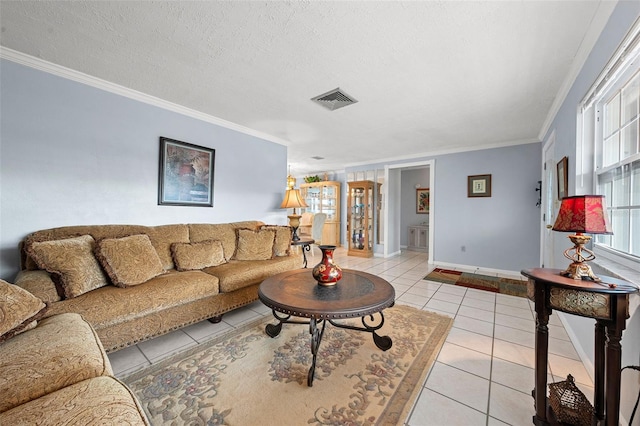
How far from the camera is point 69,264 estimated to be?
1846 mm

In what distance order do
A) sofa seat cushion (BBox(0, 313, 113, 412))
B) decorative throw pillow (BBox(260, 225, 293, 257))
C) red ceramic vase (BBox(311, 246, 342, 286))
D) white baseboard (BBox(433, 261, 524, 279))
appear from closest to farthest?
1. sofa seat cushion (BBox(0, 313, 113, 412))
2. red ceramic vase (BBox(311, 246, 342, 286))
3. decorative throw pillow (BBox(260, 225, 293, 257))
4. white baseboard (BBox(433, 261, 524, 279))

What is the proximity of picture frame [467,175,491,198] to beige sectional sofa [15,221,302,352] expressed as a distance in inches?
154

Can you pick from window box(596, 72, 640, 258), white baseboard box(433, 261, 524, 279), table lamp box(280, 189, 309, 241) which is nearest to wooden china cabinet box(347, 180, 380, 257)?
white baseboard box(433, 261, 524, 279)

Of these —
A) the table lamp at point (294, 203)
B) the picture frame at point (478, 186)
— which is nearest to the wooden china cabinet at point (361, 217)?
the picture frame at point (478, 186)

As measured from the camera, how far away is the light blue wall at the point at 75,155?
2037 mm

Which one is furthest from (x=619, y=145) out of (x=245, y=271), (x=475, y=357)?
(x=245, y=271)

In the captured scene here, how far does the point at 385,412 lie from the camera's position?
A: 1.38m

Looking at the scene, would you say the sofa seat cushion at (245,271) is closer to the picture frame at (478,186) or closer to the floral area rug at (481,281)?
the floral area rug at (481,281)

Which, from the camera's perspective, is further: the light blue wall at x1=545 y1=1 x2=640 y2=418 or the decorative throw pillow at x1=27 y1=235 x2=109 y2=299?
the decorative throw pillow at x1=27 y1=235 x2=109 y2=299

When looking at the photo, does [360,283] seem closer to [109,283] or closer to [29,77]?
[109,283]

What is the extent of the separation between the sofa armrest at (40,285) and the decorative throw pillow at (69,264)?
33 mm

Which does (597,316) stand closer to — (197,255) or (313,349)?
(313,349)

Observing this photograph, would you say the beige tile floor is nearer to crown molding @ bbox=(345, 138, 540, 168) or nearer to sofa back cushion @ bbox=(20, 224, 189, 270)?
sofa back cushion @ bbox=(20, 224, 189, 270)

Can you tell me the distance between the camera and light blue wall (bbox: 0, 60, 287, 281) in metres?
2.04
